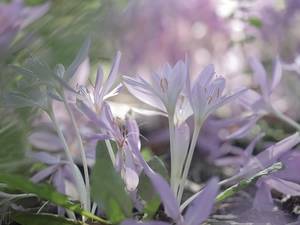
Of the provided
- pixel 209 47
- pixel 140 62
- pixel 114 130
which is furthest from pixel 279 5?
pixel 114 130

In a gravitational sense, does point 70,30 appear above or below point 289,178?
above

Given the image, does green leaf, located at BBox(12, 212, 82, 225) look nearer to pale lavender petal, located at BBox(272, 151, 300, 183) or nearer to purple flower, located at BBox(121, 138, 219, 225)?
purple flower, located at BBox(121, 138, 219, 225)

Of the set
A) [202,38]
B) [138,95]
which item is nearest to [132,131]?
[138,95]

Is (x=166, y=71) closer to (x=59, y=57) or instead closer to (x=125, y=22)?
(x=59, y=57)

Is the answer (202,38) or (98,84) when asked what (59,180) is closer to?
(98,84)

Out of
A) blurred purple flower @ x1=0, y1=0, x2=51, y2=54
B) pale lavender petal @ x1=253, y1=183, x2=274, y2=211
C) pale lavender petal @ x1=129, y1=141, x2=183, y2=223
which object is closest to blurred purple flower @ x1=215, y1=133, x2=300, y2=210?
pale lavender petal @ x1=253, y1=183, x2=274, y2=211

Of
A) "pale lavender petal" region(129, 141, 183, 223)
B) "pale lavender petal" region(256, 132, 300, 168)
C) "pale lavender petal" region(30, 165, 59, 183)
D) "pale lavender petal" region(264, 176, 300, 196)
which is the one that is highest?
"pale lavender petal" region(129, 141, 183, 223)

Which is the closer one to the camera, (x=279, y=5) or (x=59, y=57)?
(x=59, y=57)
